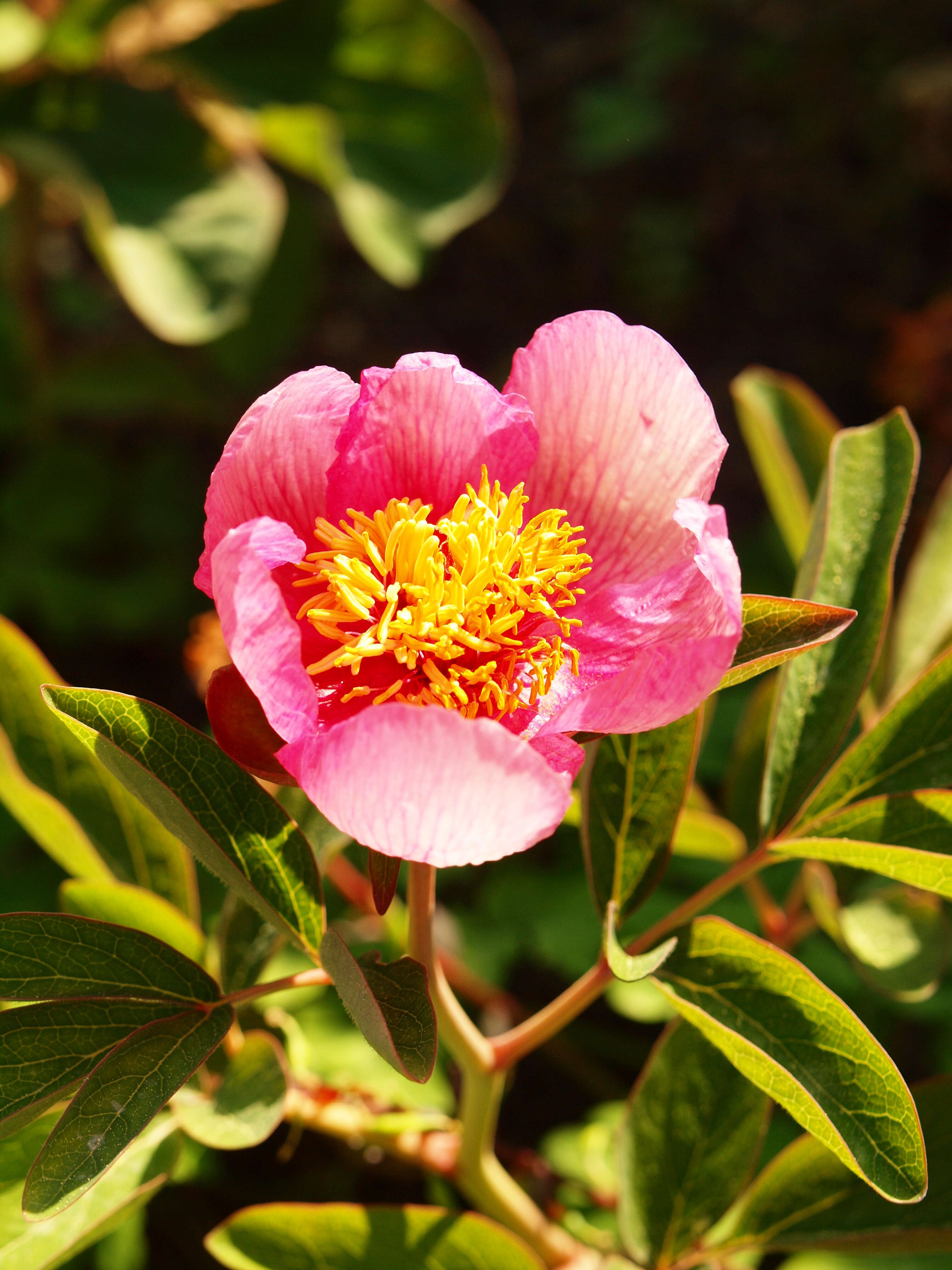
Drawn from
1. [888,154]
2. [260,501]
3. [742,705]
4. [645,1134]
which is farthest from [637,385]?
[888,154]

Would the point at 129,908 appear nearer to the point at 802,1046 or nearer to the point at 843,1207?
the point at 802,1046

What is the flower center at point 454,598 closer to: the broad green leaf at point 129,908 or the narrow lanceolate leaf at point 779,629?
the narrow lanceolate leaf at point 779,629

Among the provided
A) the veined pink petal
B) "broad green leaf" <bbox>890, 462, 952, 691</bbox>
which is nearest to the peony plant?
the veined pink petal

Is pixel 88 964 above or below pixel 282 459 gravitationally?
below

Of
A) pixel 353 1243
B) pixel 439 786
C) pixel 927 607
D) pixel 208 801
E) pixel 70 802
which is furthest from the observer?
pixel 927 607

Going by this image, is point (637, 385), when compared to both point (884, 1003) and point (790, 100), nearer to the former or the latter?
point (884, 1003)

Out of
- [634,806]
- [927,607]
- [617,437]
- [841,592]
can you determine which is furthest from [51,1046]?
[927,607]
